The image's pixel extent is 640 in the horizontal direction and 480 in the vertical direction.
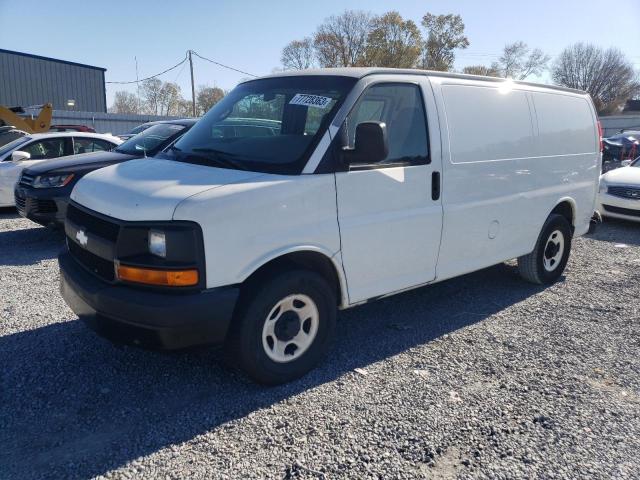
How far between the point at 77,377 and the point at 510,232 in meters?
3.86

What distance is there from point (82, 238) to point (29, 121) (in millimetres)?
19955

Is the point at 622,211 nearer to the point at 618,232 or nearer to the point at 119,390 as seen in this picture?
the point at 618,232

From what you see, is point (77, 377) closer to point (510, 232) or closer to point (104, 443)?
point (104, 443)

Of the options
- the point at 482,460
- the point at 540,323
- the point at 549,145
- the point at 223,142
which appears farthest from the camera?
the point at 549,145

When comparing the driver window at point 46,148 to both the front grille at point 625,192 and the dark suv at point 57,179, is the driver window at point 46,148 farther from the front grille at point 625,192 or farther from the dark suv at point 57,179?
the front grille at point 625,192

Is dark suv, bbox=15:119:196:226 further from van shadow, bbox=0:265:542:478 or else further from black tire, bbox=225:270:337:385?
black tire, bbox=225:270:337:385

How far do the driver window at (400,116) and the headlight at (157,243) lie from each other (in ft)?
5.21

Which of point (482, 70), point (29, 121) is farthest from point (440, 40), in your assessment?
point (29, 121)

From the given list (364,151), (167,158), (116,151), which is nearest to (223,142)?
(167,158)

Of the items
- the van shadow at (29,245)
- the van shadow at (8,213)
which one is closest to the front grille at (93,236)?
the van shadow at (29,245)

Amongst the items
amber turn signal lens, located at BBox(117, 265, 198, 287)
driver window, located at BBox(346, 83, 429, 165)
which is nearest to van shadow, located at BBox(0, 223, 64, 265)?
amber turn signal lens, located at BBox(117, 265, 198, 287)

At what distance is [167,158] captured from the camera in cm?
405

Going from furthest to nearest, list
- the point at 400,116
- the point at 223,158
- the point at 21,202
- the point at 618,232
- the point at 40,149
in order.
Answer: the point at 618,232 < the point at 40,149 < the point at 21,202 < the point at 400,116 < the point at 223,158

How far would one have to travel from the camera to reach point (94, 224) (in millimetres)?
3365
